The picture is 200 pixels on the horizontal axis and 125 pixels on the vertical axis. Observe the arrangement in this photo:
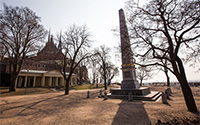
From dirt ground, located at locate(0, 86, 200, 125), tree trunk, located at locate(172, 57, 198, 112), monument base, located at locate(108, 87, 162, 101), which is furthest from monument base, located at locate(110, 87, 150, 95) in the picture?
tree trunk, located at locate(172, 57, 198, 112)

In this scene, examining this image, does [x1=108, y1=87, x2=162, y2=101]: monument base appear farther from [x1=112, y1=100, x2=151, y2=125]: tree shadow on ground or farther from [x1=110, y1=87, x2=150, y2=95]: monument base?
[x1=112, y1=100, x2=151, y2=125]: tree shadow on ground

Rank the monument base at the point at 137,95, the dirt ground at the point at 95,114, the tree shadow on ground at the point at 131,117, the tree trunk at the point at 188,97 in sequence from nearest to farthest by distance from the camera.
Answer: the tree shadow on ground at the point at 131,117 → the dirt ground at the point at 95,114 → the tree trunk at the point at 188,97 → the monument base at the point at 137,95

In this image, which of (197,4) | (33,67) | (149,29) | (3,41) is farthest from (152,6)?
(33,67)

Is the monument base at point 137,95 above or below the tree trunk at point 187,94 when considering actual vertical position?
below

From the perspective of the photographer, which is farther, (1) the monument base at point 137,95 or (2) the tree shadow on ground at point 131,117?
(1) the monument base at point 137,95

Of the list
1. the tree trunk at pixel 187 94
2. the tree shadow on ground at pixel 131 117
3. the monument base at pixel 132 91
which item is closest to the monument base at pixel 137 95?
the monument base at pixel 132 91

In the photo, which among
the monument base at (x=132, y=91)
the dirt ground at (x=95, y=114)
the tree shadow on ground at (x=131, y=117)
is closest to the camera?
the tree shadow on ground at (x=131, y=117)

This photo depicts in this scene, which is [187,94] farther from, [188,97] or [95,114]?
[95,114]

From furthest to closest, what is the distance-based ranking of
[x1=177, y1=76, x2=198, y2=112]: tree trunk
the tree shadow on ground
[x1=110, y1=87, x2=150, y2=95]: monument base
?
[x1=110, y1=87, x2=150, y2=95]: monument base < [x1=177, y1=76, x2=198, y2=112]: tree trunk < the tree shadow on ground

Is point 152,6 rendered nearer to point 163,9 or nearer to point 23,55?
point 163,9

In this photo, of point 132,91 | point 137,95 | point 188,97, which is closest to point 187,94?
point 188,97

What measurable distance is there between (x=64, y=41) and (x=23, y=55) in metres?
8.71

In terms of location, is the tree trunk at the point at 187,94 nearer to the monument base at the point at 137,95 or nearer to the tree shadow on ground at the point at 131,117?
the tree shadow on ground at the point at 131,117

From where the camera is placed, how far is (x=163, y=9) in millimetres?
7043
